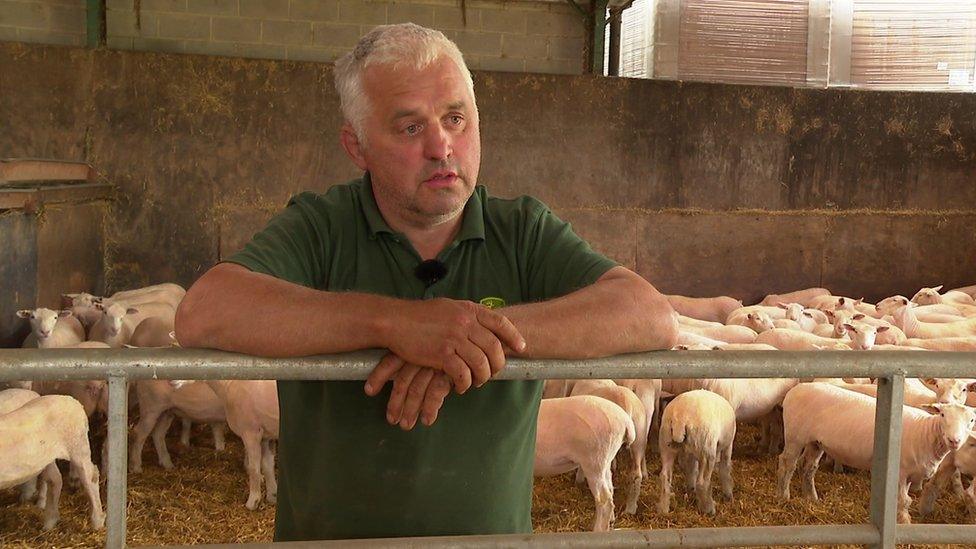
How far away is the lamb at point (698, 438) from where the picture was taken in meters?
5.58

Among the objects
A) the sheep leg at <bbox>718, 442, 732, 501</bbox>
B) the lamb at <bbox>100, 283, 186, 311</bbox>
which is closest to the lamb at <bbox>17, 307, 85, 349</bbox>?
the lamb at <bbox>100, 283, 186, 311</bbox>

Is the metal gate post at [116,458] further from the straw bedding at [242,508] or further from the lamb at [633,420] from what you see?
the lamb at [633,420]

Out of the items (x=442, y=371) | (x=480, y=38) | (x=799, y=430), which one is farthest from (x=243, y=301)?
(x=480, y=38)

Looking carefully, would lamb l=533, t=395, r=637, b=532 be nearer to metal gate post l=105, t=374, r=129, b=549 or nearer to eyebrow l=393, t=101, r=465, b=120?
eyebrow l=393, t=101, r=465, b=120

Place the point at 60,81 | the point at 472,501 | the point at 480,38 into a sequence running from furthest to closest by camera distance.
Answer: the point at 480,38 < the point at 60,81 < the point at 472,501

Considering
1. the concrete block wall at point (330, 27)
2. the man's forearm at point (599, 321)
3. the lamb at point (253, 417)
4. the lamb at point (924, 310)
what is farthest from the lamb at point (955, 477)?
the concrete block wall at point (330, 27)

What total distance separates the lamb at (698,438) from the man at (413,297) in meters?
3.51

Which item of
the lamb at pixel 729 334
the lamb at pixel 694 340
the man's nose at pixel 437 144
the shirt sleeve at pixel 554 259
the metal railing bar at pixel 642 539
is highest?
the man's nose at pixel 437 144

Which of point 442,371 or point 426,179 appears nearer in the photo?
point 442,371

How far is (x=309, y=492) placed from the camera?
2.16 metres

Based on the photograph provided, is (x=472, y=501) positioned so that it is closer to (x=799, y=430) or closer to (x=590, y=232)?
(x=799, y=430)

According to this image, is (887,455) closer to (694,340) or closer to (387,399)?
(387,399)

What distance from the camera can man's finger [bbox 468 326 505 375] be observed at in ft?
5.65

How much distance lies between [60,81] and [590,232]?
5.60 meters
